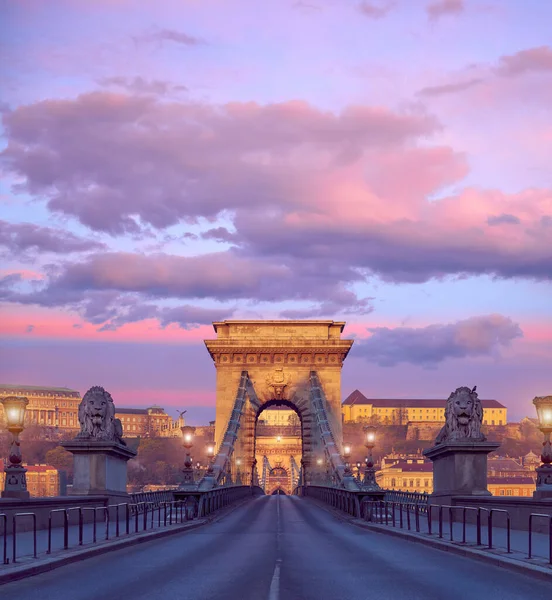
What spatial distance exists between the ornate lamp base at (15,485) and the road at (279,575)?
3.19 metres

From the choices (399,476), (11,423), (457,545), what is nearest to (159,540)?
(11,423)

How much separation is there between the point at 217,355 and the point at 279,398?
21.8ft

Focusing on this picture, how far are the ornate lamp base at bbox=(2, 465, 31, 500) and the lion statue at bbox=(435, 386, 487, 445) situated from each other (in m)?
12.4

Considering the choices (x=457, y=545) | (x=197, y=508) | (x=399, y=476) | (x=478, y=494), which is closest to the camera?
(x=457, y=545)

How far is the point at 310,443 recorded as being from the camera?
3570 inches

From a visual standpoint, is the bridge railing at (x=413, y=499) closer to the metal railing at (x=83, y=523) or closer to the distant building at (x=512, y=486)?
the metal railing at (x=83, y=523)

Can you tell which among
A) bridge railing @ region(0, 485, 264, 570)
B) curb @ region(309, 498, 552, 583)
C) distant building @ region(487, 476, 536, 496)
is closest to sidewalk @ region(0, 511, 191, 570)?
bridge railing @ region(0, 485, 264, 570)

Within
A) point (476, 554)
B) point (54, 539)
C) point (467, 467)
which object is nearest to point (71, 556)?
point (54, 539)

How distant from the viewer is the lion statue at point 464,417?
29875 mm

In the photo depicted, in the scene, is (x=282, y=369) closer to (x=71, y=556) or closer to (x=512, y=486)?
(x=512, y=486)

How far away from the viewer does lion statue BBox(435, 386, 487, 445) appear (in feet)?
98.0

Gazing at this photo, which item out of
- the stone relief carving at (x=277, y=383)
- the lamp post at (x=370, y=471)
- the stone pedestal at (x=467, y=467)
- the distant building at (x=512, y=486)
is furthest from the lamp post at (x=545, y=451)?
the distant building at (x=512, y=486)

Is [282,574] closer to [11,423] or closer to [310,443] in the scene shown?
[11,423]

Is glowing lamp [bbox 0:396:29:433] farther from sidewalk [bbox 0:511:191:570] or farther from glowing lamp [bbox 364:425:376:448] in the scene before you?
glowing lamp [bbox 364:425:376:448]
